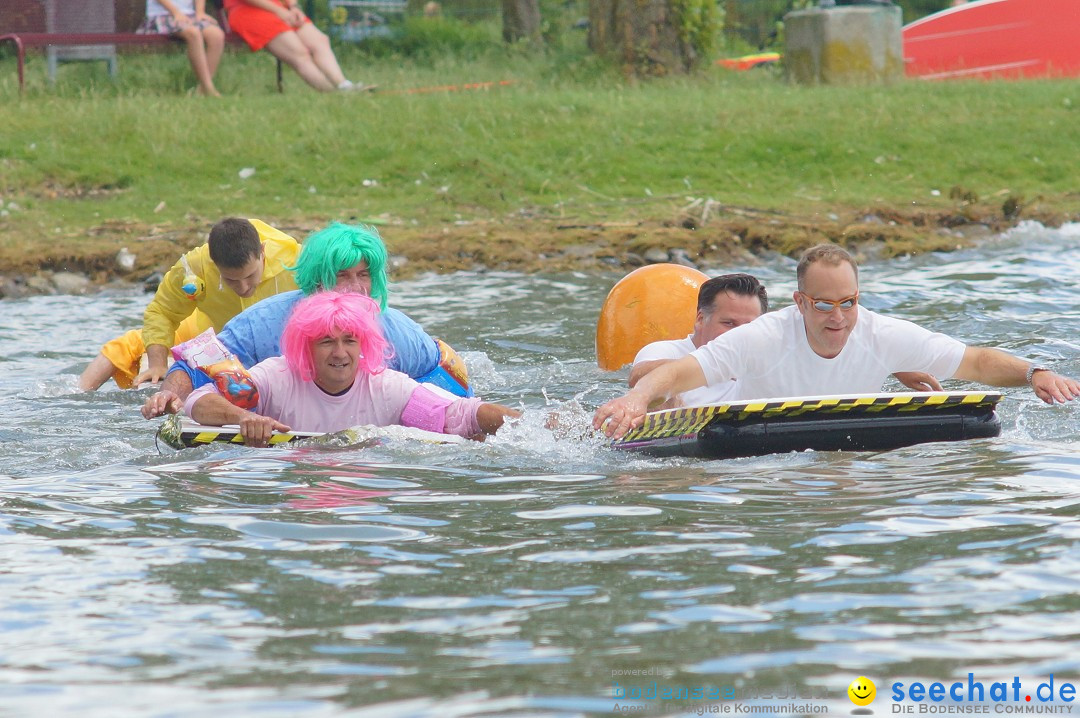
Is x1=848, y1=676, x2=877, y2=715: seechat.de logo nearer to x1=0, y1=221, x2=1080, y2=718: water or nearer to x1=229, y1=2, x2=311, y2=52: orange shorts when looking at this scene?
x1=0, y1=221, x2=1080, y2=718: water

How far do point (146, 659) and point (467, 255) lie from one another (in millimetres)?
9662

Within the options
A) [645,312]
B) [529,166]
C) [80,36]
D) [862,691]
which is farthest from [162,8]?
[862,691]

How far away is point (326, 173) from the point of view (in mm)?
15148

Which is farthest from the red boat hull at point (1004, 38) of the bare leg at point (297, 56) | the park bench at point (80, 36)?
the park bench at point (80, 36)

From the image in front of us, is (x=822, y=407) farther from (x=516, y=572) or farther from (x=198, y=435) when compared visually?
(x=198, y=435)

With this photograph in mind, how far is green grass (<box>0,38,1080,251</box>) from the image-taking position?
48.3 ft

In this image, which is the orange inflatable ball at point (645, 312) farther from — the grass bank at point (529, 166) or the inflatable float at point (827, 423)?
the grass bank at point (529, 166)

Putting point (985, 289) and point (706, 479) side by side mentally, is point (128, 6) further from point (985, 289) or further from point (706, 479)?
point (706, 479)

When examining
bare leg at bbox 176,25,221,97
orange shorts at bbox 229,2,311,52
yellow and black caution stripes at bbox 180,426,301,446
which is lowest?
yellow and black caution stripes at bbox 180,426,301,446

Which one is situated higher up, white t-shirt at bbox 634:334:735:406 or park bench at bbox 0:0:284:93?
park bench at bbox 0:0:284:93

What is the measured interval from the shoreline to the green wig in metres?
5.54

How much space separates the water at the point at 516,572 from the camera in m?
4.13

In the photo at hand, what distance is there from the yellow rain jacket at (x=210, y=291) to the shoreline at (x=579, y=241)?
370cm

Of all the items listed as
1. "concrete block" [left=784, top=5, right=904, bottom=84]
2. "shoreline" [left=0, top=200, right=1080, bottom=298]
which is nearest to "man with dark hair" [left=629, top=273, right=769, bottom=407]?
"shoreline" [left=0, top=200, right=1080, bottom=298]
